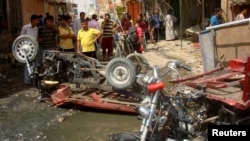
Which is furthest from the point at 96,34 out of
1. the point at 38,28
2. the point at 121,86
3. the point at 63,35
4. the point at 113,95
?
the point at 121,86

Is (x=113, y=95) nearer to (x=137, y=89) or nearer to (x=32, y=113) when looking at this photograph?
(x=137, y=89)

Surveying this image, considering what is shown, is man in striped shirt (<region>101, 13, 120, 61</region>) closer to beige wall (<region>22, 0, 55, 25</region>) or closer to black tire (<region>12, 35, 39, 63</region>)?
beige wall (<region>22, 0, 55, 25</region>)

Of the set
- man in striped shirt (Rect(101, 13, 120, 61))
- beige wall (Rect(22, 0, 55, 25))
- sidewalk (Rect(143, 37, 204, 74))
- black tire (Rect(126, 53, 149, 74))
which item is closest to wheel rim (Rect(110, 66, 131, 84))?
black tire (Rect(126, 53, 149, 74))

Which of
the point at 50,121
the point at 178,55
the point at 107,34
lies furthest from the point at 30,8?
the point at 50,121

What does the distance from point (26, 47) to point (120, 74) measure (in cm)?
278

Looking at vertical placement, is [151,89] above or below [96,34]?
below

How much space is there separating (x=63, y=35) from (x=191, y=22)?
15.6 metres

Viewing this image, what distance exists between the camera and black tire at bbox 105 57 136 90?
279 inches

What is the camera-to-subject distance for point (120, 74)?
721cm

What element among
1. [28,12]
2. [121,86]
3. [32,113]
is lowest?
[32,113]

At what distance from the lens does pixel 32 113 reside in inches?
309

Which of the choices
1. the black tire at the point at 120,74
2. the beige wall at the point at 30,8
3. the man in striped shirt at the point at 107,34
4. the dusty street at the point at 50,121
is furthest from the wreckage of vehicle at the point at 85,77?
the beige wall at the point at 30,8

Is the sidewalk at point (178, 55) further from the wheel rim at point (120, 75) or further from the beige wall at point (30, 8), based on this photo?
the beige wall at point (30, 8)

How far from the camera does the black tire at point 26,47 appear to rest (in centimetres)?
881
